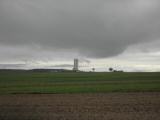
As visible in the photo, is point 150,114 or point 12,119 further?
point 150,114

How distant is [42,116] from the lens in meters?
19.4

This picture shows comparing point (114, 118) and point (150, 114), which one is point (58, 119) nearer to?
point (114, 118)

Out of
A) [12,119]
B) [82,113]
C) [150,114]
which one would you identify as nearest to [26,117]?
[12,119]

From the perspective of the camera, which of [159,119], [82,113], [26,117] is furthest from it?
[82,113]

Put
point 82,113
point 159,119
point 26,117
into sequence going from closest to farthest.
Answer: point 159,119
point 26,117
point 82,113

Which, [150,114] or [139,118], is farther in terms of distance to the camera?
[150,114]

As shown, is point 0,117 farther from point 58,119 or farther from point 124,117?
point 124,117

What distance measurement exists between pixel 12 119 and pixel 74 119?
13.8 feet

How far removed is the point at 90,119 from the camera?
709 inches

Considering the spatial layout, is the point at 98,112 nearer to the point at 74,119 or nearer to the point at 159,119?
the point at 74,119

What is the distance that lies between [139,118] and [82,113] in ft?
15.1

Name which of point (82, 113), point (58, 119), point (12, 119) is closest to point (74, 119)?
point (58, 119)

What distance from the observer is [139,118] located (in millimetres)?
17969

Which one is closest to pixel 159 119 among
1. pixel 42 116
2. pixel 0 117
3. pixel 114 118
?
pixel 114 118
